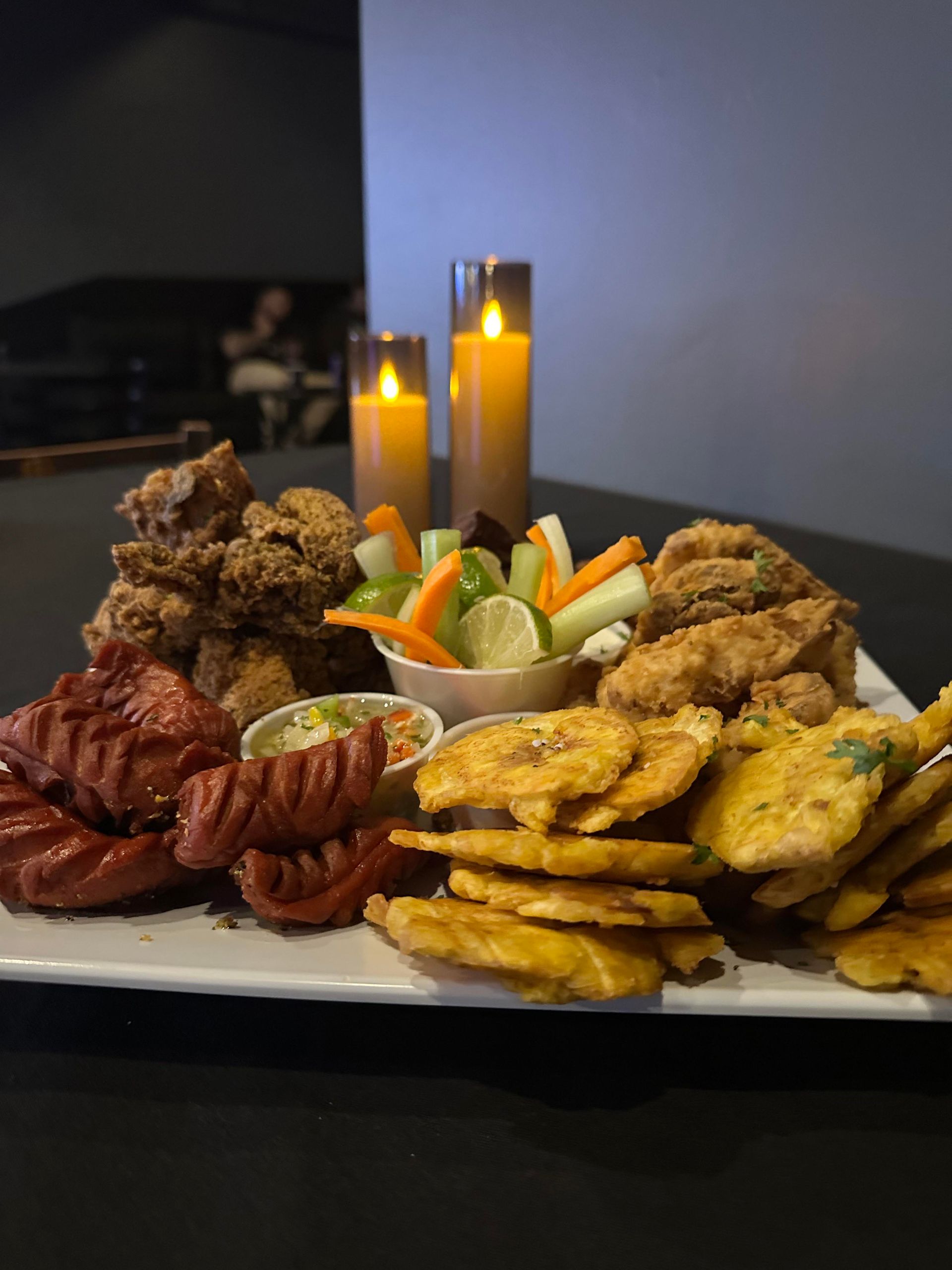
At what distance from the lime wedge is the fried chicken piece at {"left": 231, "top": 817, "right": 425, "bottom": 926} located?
72cm

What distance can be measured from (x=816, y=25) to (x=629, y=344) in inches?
68.0

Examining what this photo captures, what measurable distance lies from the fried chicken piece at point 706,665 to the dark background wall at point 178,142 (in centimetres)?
1159

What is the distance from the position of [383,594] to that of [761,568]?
0.85 metres

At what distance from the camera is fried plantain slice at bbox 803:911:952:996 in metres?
1.22

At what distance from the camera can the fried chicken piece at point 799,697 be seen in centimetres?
173

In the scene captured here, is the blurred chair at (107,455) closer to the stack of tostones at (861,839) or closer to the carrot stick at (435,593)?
the carrot stick at (435,593)

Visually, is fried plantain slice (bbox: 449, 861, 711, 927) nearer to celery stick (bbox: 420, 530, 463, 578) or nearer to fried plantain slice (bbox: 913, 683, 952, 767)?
fried plantain slice (bbox: 913, 683, 952, 767)

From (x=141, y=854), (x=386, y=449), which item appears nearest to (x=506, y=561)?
(x=386, y=449)

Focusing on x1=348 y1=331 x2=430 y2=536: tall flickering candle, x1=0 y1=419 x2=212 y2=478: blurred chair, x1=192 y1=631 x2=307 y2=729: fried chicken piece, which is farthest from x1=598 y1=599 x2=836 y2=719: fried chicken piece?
x1=0 y1=419 x2=212 y2=478: blurred chair

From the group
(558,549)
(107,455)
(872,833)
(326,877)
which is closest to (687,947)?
(872,833)

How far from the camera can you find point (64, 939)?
145 centimetres

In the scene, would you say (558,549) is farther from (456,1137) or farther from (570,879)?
(456,1137)

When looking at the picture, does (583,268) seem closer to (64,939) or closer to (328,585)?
(328,585)

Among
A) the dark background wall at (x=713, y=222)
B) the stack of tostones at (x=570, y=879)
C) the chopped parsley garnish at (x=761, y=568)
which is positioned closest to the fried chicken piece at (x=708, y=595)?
the chopped parsley garnish at (x=761, y=568)
